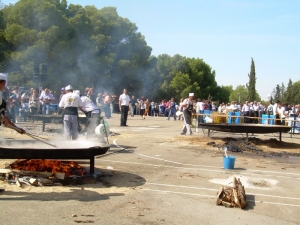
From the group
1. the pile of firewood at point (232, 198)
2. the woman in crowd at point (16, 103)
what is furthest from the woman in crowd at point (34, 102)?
the pile of firewood at point (232, 198)

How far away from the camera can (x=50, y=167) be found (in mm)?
7914

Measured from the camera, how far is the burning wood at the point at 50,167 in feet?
25.7

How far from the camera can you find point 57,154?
7.22 metres

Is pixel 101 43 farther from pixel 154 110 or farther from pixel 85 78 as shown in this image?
pixel 154 110

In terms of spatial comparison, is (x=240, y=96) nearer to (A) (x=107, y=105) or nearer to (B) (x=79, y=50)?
(B) (x=79, y=50)

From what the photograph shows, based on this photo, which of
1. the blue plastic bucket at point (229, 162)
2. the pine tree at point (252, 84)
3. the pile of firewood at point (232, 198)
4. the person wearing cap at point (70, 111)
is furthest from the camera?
the pine tree at point (252, 84)

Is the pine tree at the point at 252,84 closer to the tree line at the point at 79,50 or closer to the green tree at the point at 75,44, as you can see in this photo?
the tree line at the point at 79,50

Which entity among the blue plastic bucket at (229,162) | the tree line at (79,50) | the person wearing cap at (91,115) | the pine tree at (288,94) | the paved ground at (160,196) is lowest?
the paved ground at (160,196)

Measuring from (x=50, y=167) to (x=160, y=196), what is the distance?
8.09 feet

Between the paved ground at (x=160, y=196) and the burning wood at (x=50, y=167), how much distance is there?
0.66 m

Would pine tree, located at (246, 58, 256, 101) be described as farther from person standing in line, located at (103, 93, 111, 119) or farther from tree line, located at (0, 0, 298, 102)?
person standing in line, located at (103, 93, 111, 119)

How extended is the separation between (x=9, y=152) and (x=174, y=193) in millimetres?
3130

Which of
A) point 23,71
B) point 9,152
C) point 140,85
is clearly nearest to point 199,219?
point 9,152

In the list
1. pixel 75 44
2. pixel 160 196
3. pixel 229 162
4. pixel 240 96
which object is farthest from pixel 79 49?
pixel 240 96
